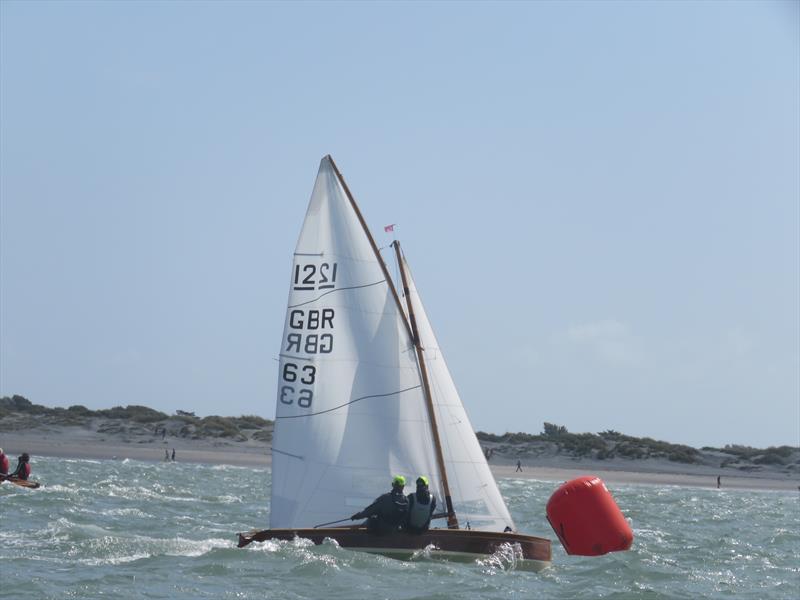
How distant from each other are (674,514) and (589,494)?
18.8 meters

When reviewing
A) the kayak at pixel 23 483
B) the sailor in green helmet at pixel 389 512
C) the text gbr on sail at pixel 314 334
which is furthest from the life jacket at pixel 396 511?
the kayak at pixel 23 483

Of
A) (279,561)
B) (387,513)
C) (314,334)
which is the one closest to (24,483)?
(314,334)

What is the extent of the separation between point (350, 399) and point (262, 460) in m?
42.4

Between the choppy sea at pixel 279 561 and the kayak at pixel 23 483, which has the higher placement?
the kayak at pixel 23 483

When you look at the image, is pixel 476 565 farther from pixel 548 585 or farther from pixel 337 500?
pixel 337 500

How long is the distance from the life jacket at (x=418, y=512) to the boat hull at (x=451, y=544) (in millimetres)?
168

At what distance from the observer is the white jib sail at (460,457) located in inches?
854

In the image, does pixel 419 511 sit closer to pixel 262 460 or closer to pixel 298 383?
pixel 298 383

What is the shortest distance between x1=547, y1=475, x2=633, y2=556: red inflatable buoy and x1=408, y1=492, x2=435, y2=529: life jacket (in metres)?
1.97

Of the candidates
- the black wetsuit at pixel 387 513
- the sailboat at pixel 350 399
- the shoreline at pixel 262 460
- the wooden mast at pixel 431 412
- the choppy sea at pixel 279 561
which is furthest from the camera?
the shoreline at pixel 262 460

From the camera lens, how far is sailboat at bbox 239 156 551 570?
21.6 m

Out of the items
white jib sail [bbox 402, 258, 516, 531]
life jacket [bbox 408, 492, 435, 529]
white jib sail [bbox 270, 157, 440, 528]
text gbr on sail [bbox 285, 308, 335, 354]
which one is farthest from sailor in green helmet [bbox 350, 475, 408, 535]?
text gbr on sail [bbox 285, 308, 335, 354]

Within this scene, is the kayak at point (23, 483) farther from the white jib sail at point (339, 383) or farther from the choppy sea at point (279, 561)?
the white jib sail at point (339, 383)

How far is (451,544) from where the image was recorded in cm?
2011
